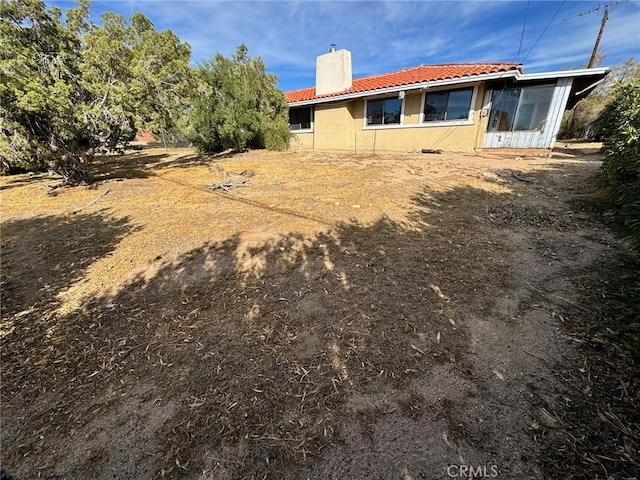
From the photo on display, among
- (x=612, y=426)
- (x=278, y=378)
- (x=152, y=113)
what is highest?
(x=152, y=113)

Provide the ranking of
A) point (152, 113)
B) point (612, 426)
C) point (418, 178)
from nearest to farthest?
1. point (612, 426)
2. point (418, 178)
3. point (152, 113)

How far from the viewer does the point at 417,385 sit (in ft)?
6.40

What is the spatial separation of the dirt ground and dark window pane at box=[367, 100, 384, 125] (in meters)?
→ 9.61

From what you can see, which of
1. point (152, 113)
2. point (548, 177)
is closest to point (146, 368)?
point (152, 113)

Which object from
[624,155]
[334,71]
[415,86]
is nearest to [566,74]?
[415,86]

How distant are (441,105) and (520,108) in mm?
2784

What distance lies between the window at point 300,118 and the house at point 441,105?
21.2 inches

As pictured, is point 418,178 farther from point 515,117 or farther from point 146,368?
point 146,368

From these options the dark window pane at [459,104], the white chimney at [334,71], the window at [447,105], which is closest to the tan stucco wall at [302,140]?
the white chimney at [334,71]

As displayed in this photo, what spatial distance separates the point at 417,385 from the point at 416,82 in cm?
1206

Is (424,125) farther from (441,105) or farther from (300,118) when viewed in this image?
(300,118)

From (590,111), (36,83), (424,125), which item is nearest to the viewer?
(36,83)

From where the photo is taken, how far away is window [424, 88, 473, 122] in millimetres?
10875

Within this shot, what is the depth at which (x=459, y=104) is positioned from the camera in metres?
11.0
